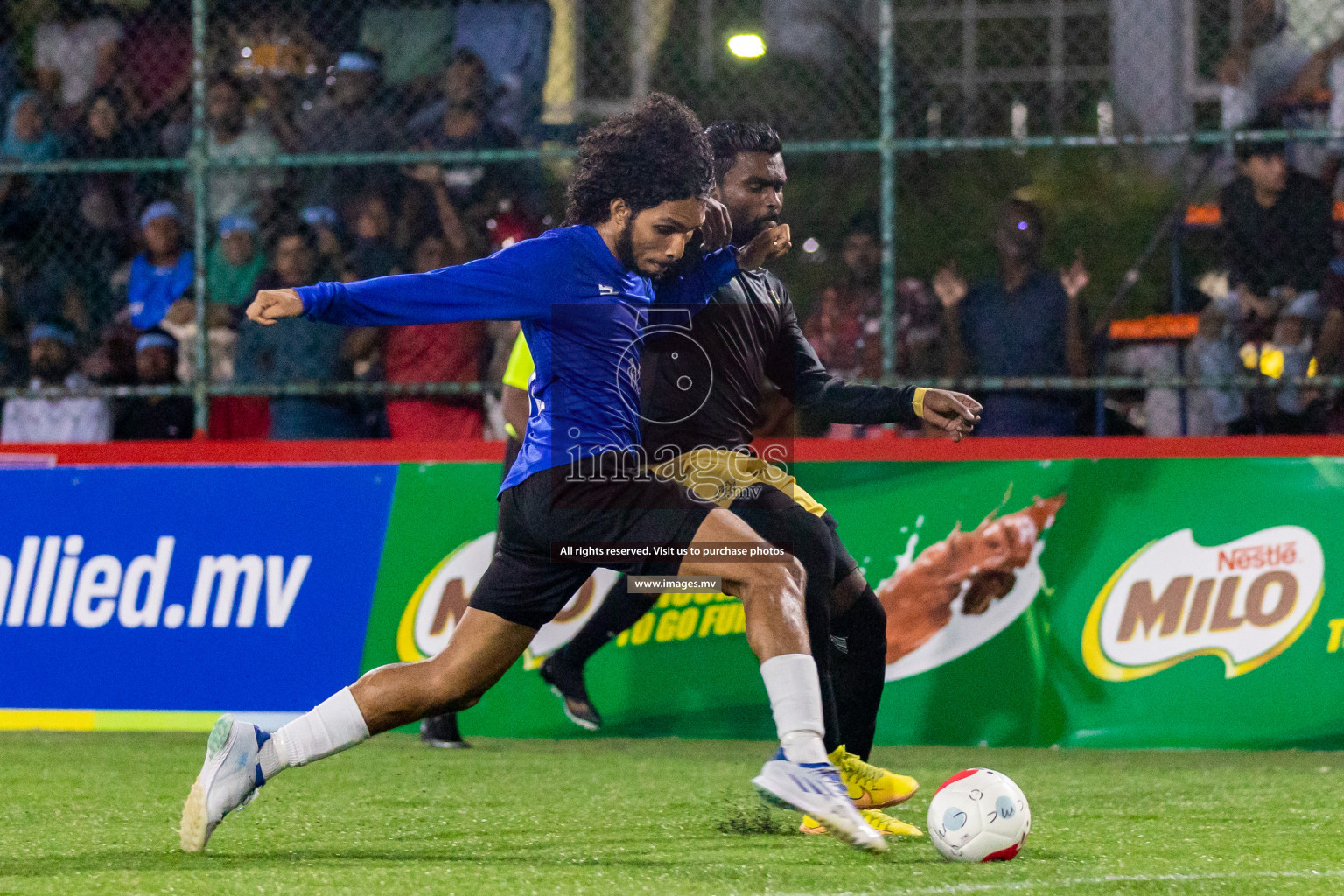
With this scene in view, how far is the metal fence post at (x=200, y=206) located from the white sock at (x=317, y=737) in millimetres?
4016

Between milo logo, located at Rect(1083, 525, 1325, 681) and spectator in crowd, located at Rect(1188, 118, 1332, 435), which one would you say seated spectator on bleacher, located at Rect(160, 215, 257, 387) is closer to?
milo logo, located at Rect(1083, 525, 1325, 681)

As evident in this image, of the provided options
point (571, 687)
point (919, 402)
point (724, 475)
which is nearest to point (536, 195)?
point (571, 687)

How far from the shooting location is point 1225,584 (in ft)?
23.1

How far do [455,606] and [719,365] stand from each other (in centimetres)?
237

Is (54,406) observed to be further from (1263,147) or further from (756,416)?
(1263,147)

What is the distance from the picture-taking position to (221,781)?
15.0 feet

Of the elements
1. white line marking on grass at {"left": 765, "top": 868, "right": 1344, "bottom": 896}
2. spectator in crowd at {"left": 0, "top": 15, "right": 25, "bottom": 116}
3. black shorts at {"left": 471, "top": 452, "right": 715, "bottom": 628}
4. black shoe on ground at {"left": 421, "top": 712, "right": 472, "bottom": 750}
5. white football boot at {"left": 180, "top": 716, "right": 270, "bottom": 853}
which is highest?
spectator in crowd at {"left": 0, "top": 15, "right": 25, "bottom": 116}

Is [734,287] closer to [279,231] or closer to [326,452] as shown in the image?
[326,452]

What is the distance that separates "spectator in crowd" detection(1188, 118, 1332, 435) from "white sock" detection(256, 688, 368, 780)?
192 inches

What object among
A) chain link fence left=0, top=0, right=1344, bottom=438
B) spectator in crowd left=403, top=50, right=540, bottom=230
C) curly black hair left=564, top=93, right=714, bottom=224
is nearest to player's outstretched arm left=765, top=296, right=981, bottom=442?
curly black hair left=564, top=93, right=714, bottom=224

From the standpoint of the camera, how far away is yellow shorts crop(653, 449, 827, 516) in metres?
5.21

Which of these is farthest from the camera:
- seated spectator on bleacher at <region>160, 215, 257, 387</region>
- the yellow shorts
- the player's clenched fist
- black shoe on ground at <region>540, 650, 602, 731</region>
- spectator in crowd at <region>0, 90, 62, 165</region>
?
spectator in crowd at <region>0, 90, 62, 165</region>

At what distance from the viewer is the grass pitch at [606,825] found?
428 cm

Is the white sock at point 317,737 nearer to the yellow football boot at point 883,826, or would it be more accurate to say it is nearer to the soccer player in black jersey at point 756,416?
the soccer player in black jersey at point 756,416
